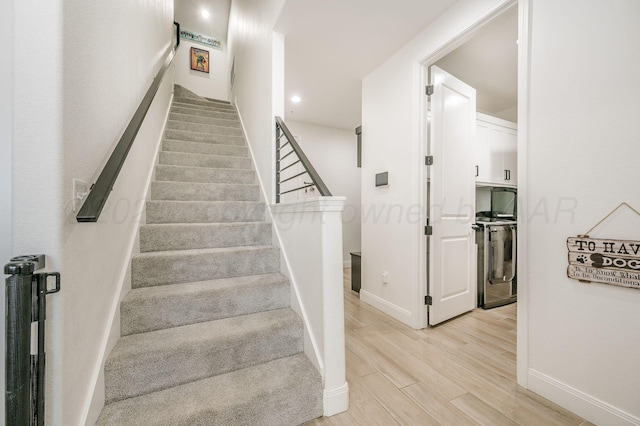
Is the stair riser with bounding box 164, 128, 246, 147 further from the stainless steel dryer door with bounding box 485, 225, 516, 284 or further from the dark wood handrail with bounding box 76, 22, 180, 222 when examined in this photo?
the stainless steel dryer door with bounding box 485, 225, 516, 284

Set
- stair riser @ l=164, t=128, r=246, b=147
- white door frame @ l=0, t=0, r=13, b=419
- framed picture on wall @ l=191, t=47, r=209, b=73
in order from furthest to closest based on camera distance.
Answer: framed picture on wall @ l=191, t=47, r=209, b=73, stair riser @ l=164, t=128, r=246, b=147, white door frame @ l=0, t=0, r=13, b=419

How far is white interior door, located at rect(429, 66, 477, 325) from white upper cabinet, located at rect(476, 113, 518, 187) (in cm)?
70

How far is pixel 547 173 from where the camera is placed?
1.36 m

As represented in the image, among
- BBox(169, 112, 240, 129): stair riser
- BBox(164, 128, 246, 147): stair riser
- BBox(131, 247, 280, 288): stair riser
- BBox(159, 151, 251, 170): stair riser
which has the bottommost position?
BBox(131, 247, 280, 288): stair riser

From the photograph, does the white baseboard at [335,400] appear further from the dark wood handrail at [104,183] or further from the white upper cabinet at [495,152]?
the white upper cabinet at [495,152]

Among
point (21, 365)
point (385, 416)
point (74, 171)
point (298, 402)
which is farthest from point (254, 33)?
point (385, 416)

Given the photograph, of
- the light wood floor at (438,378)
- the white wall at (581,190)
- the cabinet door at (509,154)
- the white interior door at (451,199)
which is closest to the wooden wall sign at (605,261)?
the white wall at (581,190)

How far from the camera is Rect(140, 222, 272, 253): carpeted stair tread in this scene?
1.74 m

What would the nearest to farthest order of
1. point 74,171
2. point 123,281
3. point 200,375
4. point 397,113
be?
point 74,171 → point 200,375 → point 123,281 → point 397,113

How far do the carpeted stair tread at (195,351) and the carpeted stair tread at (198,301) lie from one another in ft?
0.15

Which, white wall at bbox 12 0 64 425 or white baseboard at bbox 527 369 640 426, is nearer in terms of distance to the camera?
white wall at bbox 12 0 64 425

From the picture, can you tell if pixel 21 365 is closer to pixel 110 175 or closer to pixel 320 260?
pixel 110 175

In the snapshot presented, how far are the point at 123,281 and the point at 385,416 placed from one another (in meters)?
1.57

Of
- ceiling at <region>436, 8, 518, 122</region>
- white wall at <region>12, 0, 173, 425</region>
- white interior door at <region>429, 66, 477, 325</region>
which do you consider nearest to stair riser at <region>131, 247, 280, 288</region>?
white wall at <region>12, 0, 173, 425</region>
